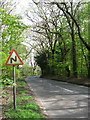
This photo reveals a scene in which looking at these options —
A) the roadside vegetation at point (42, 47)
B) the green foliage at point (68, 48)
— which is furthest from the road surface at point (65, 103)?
the green foliage at point (68, 48)

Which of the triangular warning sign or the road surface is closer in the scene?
the road surface

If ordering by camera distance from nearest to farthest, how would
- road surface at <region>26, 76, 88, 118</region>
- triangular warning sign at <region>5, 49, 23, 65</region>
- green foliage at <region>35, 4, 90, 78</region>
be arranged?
road surface at <region>26, 76, 88, 118</region> → triangular warning sign at <region>5, 49, 23, 65</region> → green foliage at <region>35, 4, 90, 78</region>

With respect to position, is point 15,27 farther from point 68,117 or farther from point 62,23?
point 62,23

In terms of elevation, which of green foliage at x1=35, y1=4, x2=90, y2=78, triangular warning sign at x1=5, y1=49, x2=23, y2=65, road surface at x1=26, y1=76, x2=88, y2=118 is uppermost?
green foliage at x1=35, y1=4, x2=90, y2=78

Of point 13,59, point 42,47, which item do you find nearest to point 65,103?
point 13,59

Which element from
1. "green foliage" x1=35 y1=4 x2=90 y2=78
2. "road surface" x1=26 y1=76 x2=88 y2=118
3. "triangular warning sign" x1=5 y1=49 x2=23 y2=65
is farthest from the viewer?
"green foliage" x1=35 y1=4 x2=90 y2=78

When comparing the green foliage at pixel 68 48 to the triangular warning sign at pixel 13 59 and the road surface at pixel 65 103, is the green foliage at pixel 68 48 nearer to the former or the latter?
the road surface at pixel 65 103

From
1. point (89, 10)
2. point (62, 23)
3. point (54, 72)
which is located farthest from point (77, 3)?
point (54, 72)

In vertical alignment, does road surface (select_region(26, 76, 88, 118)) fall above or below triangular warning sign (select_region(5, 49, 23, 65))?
below

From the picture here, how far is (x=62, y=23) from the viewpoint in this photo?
2895 cm

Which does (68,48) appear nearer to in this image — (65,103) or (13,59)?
(65,103)

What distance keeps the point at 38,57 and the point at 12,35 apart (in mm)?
40239

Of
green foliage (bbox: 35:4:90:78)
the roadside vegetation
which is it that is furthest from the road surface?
green foliage (bbox: 35:4:90:78)

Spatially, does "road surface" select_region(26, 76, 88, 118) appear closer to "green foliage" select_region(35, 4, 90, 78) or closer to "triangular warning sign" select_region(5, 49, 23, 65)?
"triangular warning sign" select_region(5, 49, 23, 65)
